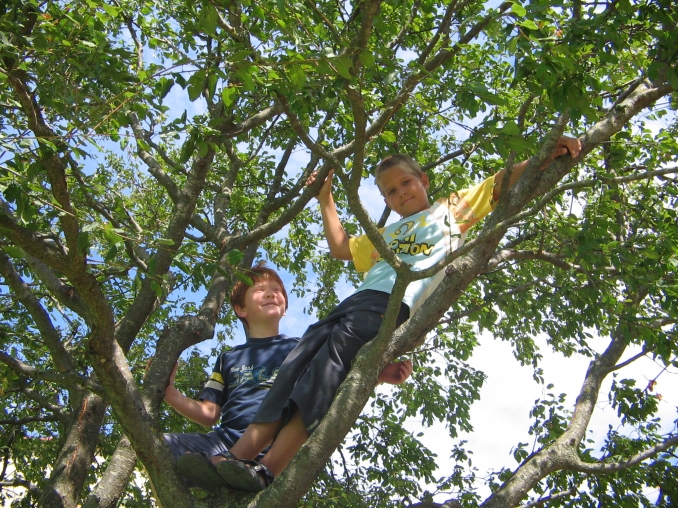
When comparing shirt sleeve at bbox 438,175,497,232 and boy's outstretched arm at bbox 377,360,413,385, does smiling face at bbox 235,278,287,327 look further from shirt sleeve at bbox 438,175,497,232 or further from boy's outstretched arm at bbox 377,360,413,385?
shirt sleeve at bbox 438,175,497,232

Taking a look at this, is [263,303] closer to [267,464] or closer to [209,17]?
[267,464]

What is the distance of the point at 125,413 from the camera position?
2.65 meters

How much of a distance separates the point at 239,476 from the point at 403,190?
82.1 inches

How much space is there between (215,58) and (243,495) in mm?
1978

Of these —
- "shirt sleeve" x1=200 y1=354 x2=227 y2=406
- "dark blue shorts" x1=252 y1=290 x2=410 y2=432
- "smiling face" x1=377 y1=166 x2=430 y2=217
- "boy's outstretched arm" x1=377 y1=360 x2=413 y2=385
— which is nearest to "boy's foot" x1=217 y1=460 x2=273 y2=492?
"dark blue shorts" x1=252 y1=290 x2=410 y2=432

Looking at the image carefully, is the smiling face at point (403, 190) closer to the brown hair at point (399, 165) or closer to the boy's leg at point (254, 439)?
the brown hair at point (399, 165)

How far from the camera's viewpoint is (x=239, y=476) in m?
2.64

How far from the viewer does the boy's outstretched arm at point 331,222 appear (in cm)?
390

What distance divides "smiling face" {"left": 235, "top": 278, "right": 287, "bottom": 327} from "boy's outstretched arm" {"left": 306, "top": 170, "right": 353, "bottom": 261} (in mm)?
497

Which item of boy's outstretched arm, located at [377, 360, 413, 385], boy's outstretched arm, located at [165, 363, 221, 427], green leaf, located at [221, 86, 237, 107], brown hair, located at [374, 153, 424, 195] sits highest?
brown hair, located at [374, 153, 424, 195]

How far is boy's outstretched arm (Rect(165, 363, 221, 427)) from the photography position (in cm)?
347

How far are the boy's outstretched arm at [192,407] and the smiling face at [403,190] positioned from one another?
1691mm

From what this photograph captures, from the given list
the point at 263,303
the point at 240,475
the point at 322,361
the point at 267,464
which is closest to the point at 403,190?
the point at 263,303

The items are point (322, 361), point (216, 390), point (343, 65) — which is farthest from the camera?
point (216, 390)
